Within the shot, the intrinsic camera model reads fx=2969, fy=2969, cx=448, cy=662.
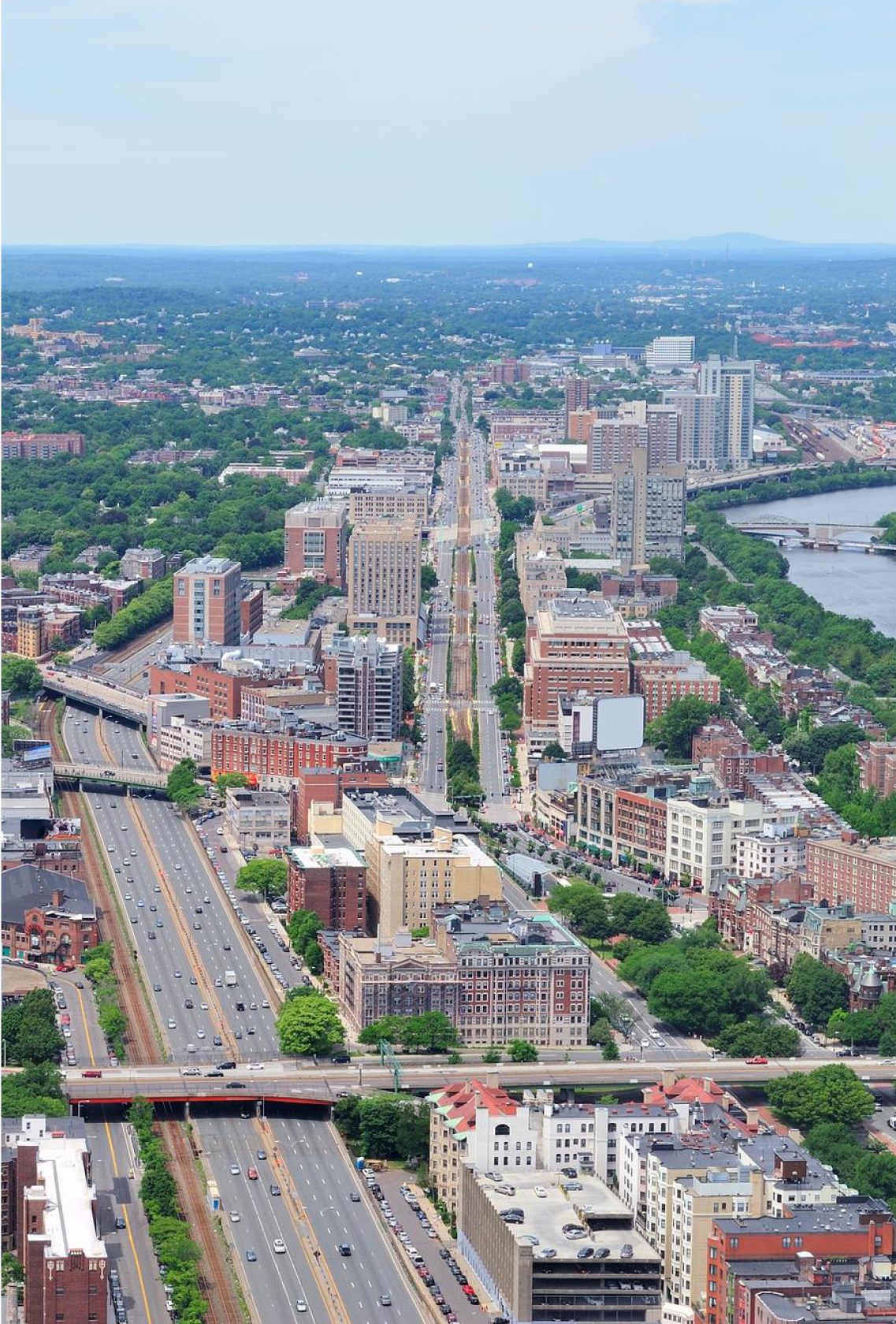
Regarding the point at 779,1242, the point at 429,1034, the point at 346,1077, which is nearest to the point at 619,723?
the point at 429,1034

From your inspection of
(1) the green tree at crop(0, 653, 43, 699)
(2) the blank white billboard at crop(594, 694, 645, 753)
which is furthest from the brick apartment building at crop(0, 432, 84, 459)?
(2) the blank white billboard at crop(594, 694, 645, 753)

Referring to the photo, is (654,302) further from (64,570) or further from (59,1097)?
(59,1097)

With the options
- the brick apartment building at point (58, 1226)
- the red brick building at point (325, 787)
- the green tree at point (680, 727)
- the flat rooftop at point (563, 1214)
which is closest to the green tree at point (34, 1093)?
the brick apartment building at point (58, 1226)

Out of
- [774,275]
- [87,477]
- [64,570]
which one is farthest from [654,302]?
[64,570]

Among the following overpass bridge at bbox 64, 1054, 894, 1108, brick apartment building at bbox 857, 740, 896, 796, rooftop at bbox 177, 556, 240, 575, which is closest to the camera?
overpass bridge at bbox 64, 1054, 894, 1108

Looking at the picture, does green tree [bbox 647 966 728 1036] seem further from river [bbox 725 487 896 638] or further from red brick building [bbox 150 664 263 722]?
river [bbox 725 487 896 638]

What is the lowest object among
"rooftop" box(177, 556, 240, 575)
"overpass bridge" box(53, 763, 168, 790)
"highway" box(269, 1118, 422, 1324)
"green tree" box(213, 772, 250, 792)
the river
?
the river

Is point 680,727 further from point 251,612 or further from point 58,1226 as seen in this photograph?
point 58,1226
